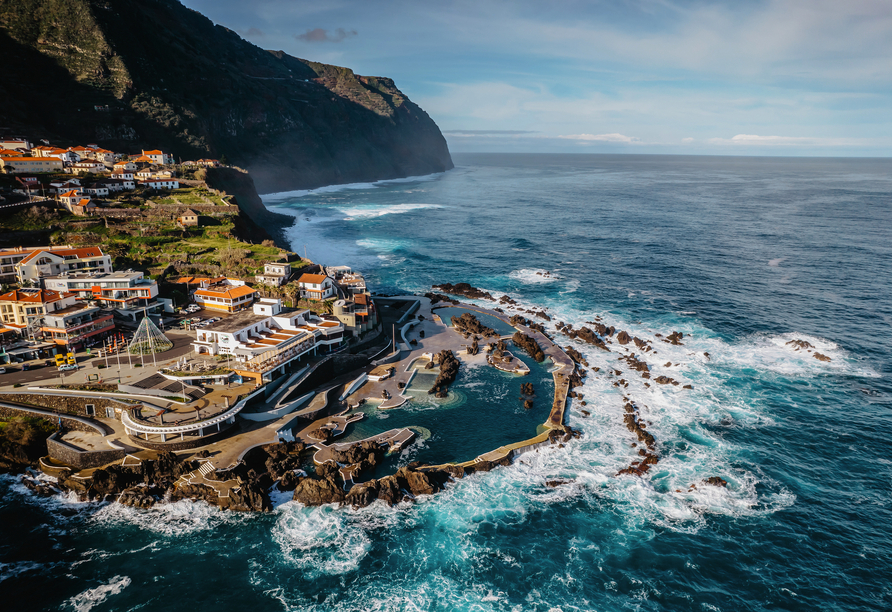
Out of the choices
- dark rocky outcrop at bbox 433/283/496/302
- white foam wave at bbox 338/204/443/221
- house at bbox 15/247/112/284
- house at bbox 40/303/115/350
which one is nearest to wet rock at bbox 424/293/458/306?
dark rocky outcrop at bbox 433/283/496/302

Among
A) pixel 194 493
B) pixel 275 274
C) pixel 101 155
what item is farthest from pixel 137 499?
pixel 101 155

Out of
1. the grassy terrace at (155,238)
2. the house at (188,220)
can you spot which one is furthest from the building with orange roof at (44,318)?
the house at (188,220)

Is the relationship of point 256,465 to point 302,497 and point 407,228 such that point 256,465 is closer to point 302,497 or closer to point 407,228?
point 302,497

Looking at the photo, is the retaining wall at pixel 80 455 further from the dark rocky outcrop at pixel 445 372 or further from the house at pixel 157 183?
the house at pixel 157 183

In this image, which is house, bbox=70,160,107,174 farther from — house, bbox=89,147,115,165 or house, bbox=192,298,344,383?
house, bbox=192,298,344,383

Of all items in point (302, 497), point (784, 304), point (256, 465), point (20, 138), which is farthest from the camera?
point (20, 138)

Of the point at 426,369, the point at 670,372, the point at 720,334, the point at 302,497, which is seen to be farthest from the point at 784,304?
the point at 302,497
